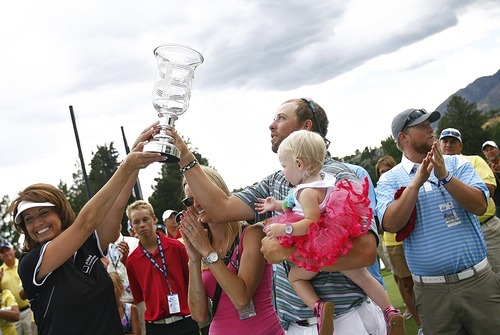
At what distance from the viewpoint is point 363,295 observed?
115 inches

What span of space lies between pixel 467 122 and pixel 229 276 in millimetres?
61827

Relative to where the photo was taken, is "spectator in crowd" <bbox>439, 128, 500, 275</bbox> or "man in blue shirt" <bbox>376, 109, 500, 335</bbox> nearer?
"man in blue shirt" <bbox>376, 109, 500, 335</bbox>

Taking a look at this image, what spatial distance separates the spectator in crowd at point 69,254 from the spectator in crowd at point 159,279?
96.5 inches

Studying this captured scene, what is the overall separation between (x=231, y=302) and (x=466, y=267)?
6.17ft

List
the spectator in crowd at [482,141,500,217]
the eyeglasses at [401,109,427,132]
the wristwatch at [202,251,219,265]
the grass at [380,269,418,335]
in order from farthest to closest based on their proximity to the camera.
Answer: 1. the spectator in crowd at [482,141,500,217]
2. the grass at [380,269,418,335]
3. the eyeglasses at [401,109,427,132]
4. the wristwatch at [202,251,219,265]

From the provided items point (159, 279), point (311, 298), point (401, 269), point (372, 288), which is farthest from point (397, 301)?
point (311, 298)

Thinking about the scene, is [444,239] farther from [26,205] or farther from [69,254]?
[26,205]

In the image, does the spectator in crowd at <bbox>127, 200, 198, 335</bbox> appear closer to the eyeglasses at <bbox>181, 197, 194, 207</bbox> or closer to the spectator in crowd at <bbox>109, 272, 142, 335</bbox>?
the spectator in crowd at <bbox>109, 272, 142, 335</bbox>

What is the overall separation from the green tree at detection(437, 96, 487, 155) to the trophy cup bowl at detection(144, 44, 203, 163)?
184ft

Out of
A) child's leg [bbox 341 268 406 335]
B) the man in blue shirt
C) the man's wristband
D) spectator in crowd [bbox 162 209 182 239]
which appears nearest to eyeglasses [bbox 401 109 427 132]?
the man in blue shirt

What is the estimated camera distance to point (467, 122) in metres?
59.6

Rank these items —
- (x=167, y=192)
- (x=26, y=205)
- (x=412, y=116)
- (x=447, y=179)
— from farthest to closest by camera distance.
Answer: (x=167, y=192), (x=412, y=116), (x=447, y=179), (x=26, y=205)

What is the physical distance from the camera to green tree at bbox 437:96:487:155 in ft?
187

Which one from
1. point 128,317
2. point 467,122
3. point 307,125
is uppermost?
point 467,122
